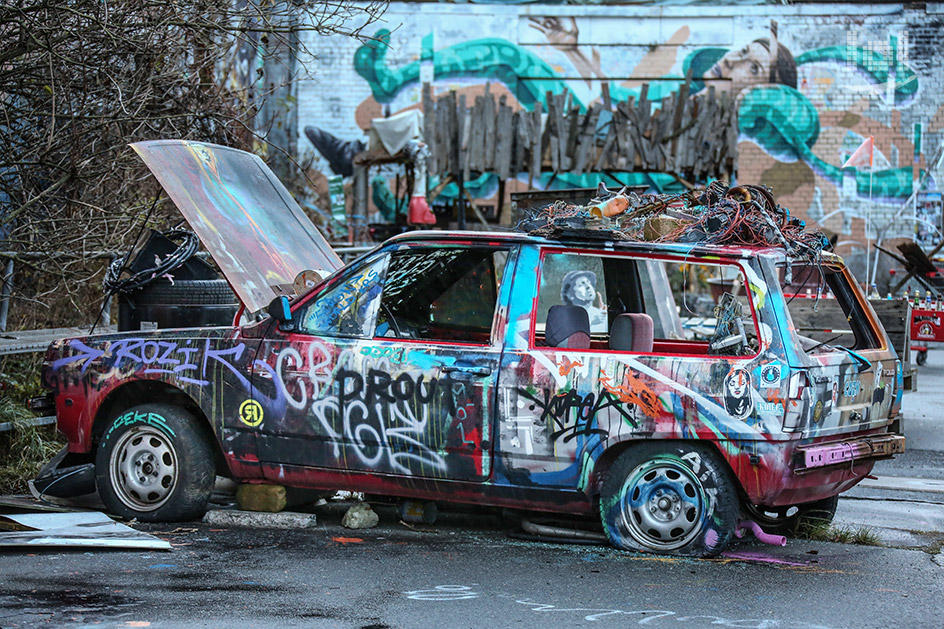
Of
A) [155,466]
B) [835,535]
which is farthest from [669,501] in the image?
[155,466]

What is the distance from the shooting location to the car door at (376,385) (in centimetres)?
568

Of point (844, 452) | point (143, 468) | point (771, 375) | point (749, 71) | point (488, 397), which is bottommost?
point (143, 468)

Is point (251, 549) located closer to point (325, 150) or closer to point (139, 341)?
point (139, 341)

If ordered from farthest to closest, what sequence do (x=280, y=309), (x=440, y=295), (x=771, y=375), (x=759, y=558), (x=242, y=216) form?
1. (x=242, y=216)
2. (x=440, y=295)
3. (x=280, y=309)
4. (x=759, y=558)
5. (x=771, y=375)

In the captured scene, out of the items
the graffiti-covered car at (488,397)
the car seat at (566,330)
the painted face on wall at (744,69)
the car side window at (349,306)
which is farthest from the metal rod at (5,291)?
the painted face on wall at (744,69)

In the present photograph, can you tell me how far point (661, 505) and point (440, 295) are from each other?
2.00 m

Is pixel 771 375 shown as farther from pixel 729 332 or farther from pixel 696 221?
pixel 696 221

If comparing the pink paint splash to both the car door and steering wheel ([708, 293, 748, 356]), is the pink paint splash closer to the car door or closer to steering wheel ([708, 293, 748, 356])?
steering wheel ([708, 293, 748, 356])

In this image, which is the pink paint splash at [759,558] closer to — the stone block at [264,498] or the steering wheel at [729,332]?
the steering wheel at [729,332]

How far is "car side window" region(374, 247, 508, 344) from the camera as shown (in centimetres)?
620

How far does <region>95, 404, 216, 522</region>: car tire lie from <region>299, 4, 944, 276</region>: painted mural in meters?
19.3

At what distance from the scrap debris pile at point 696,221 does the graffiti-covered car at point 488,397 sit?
12 cm

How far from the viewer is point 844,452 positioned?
549 cm

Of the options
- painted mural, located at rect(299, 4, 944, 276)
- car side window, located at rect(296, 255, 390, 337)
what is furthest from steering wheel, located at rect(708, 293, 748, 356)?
painted mural, located at rect(299, 4, 944, 276)
